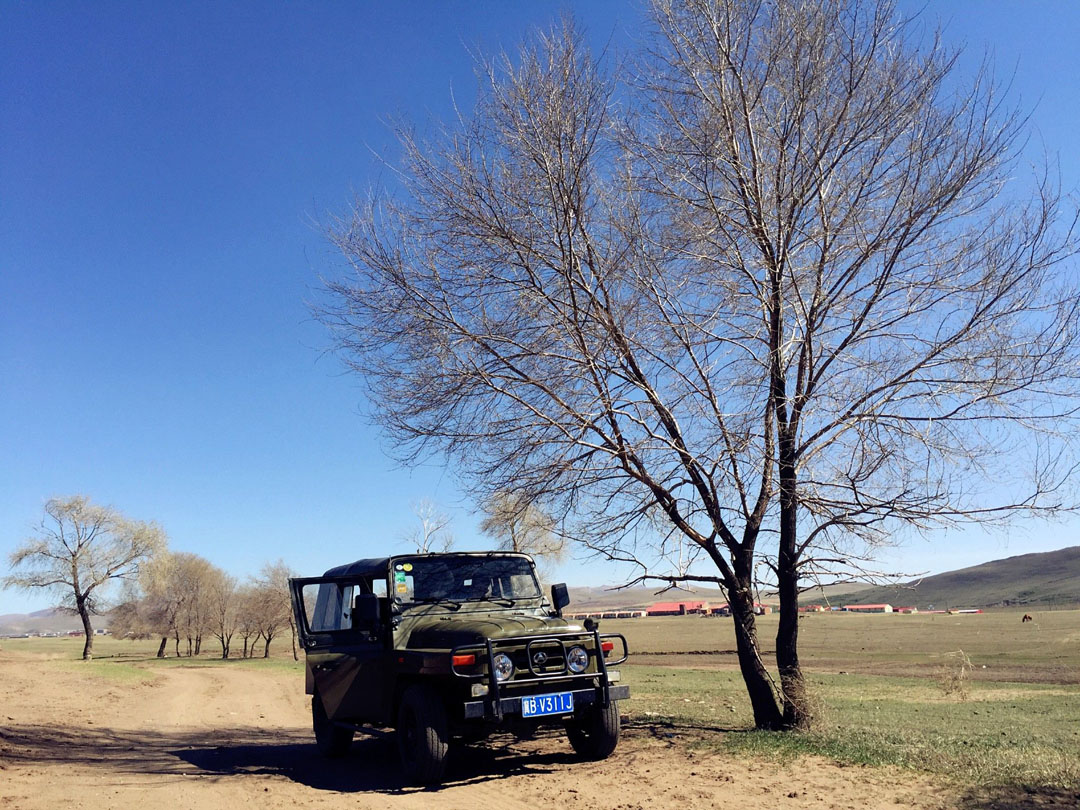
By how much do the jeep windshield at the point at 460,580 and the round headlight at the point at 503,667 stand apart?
1.66 metres

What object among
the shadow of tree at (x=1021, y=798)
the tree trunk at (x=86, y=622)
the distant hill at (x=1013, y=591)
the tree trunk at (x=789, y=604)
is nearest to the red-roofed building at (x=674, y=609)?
the distant hill at (x=1013, y=591)

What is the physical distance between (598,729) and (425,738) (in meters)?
1.81

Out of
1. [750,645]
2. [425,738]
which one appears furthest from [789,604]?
[425,738]

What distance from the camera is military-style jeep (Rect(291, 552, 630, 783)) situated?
295 inches

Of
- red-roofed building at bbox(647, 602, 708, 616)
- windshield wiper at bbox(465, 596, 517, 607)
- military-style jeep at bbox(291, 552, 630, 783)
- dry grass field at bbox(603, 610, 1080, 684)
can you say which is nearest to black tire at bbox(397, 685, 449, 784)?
military-style jeep at bbox(291, 552, 630, 783)

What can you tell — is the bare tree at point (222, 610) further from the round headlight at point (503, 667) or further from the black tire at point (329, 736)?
the round headlight at point (503, 667)

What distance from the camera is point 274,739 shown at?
41.6 ft

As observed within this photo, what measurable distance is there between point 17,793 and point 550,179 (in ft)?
27.8

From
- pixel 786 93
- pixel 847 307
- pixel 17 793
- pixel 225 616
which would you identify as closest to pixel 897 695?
pixel 847 307

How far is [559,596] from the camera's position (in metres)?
9.52

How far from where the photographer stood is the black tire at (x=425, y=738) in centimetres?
751

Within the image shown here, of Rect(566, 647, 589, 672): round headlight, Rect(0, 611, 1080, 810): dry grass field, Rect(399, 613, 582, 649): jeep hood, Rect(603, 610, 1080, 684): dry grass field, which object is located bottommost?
Rect(603, 610, 1080, 684): dry grass field

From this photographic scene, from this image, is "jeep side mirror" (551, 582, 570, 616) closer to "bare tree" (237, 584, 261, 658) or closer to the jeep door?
the jeep door

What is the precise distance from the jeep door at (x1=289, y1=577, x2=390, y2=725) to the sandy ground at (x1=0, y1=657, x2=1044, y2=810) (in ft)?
2.32
